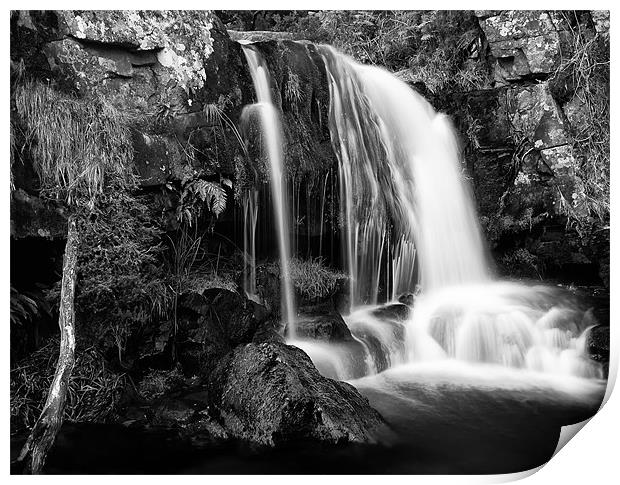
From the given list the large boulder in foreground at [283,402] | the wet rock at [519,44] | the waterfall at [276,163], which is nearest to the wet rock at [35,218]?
the large boulder in foreground at [283,402]

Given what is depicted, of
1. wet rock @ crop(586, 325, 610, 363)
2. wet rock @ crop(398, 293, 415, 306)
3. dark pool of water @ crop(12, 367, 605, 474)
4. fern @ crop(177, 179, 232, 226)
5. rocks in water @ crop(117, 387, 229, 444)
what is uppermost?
fern @ crop(177, 179, 232, 226)

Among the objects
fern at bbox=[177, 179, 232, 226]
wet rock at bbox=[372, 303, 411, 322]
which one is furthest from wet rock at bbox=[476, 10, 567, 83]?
fern at bbox=[177, 179, 232, 226]

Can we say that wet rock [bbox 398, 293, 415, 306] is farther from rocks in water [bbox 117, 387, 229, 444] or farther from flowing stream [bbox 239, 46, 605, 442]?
rocks in water [bbox 117, 387, 229, 444]

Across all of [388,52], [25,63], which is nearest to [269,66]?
[388,52]

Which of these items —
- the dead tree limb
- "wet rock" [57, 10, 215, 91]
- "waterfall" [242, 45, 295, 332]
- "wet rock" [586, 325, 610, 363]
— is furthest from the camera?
"waterfall" [242, 45, 295, 332]

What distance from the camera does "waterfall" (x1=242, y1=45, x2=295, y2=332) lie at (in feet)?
13.0

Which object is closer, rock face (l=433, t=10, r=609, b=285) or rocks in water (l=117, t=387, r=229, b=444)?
rocks in water (l=117, t=387, r=229, b=444)

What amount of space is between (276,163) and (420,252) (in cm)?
146

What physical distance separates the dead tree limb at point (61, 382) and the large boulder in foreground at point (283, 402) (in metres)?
0.79

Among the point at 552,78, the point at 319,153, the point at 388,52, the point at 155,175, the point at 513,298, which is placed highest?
the point at 388,52

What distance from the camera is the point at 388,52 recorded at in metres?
4.73

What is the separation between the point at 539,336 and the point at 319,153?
2.04 meters

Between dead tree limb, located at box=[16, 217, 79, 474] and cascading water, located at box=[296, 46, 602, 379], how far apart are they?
1.52 m

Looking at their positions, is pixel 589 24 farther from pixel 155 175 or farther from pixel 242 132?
pixel 155 175
